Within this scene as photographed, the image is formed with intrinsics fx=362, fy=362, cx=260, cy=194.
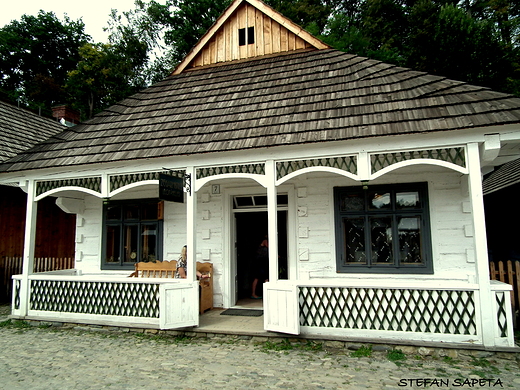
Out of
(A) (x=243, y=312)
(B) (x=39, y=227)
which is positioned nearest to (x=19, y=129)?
(B) (x=39, y=227)

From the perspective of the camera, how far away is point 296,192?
7.99 meters

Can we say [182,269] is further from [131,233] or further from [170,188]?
[131,233]

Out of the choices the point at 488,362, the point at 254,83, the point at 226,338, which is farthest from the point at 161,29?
the point at 488,362

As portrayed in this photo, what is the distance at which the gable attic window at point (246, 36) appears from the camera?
1030 centimetres

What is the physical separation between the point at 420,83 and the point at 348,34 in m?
17.4

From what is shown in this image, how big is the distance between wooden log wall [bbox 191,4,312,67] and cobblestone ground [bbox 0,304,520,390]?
7592mm

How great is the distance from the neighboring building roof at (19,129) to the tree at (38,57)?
62.3ft

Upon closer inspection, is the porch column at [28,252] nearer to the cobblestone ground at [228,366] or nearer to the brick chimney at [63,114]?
the cobblestone ground at [228,366]

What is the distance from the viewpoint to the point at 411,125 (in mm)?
5805

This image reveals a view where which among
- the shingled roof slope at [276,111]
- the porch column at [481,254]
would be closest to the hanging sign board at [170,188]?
the shingled roof slope at [276,111]

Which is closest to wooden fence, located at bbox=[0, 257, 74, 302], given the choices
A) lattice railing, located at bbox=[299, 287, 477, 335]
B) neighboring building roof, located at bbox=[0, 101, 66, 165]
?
neighboring building roof, located at bbox=[0, 101, 66, 165]

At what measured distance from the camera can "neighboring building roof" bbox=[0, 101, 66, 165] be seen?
37.6 ft

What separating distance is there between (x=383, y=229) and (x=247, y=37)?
261 inches

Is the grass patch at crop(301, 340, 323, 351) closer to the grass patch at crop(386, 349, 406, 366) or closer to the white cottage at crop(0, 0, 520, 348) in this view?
the white cottage at crop(0, 0, 520, 348)
